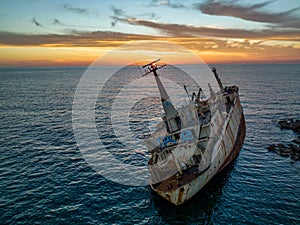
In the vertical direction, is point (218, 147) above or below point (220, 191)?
above

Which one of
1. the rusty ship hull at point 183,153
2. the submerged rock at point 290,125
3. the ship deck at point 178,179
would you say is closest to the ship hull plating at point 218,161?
the rusty ship hull at point 183,153

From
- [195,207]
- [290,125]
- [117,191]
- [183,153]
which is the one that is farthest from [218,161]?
[290,125]

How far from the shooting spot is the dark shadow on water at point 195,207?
2686 cm

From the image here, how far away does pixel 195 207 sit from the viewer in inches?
1133

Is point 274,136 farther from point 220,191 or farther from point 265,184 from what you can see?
point 220,191

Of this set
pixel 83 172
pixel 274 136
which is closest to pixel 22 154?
pixel 83 172

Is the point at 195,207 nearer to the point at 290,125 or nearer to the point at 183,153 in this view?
the point at 183,153

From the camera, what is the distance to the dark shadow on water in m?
26.9

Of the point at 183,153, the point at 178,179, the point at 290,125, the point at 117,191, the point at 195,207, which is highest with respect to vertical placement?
the point at 183,153

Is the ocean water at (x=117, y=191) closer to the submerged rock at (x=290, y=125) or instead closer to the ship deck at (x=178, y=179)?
the ship deck at (x=178, y=179)

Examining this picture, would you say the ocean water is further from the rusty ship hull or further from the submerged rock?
the submerged rock

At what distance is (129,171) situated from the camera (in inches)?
1533

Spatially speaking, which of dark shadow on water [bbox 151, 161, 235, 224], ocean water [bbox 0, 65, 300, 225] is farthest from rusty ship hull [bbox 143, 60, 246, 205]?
ocean water [bbox 0, 65, 300, 225]

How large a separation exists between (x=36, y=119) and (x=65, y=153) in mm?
29219
